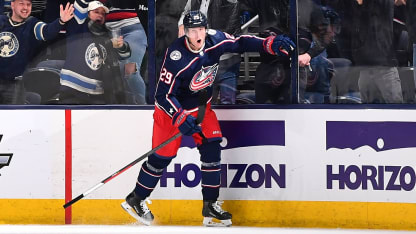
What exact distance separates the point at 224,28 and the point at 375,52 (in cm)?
107

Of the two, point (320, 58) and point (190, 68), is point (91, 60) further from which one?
point (320, 58)

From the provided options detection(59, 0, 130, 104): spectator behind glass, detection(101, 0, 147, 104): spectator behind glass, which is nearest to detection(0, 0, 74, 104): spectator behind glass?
detection(59, 0, 130, 104): spectator behind glass

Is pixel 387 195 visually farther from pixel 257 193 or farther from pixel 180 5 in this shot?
pixel 180 5

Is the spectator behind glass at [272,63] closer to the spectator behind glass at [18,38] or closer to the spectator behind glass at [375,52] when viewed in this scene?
the spectator behind glass at [375,52]

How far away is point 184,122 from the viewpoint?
5.52 m

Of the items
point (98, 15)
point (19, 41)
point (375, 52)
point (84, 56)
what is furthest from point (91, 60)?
point (375, 52)

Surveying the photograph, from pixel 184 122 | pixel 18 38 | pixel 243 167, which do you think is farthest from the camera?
pixel 18 38

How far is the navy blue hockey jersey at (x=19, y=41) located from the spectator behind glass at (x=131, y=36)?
1.34 ft

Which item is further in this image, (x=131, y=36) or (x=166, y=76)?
(x=131, y=36)

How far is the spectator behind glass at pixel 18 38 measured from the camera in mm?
5797

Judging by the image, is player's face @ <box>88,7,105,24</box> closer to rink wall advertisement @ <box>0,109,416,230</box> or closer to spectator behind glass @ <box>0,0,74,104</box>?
spectator behind glass @ <box>0,0,74,104</box>

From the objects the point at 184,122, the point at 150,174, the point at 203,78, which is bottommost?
the point at 150,174

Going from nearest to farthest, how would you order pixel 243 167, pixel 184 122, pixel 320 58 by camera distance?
1. pixel 184 122
2. pixel 320 58
3. pixel 243 167

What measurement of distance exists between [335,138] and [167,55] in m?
1.31
